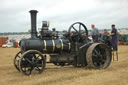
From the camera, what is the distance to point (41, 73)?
632cm

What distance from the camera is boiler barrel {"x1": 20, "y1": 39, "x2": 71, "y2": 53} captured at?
654cm

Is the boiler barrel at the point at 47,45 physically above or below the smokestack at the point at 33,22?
below

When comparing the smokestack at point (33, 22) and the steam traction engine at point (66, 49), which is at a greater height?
the smokestack at point (33, 22)

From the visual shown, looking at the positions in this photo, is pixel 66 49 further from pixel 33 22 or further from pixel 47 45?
pixel 33 22

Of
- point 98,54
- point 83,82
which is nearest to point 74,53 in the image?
point 98,54

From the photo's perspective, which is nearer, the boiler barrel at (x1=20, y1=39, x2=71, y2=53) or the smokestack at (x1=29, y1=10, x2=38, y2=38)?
the boiler barrel at (x1=20, y1=39, x2=71, y2=53)

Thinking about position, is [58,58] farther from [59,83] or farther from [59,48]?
[59,83]

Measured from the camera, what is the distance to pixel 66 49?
7.18 metres

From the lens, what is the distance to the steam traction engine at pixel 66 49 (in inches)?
259

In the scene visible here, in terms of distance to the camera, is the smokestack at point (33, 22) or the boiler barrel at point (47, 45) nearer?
the boiler barrel at point (47, 45)

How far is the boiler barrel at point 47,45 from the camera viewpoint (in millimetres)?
6543

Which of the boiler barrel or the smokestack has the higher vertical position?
the smokestack

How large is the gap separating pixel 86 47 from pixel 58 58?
1.12 metres

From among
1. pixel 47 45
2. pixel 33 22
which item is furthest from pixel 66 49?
pixel 33 22
